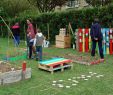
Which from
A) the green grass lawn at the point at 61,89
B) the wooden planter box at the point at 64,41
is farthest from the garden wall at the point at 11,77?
the wooden planter box at the point at 64,41

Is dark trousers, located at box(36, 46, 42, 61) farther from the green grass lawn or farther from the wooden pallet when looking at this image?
the green grass lawn

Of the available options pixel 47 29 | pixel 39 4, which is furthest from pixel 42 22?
pixel 39 4

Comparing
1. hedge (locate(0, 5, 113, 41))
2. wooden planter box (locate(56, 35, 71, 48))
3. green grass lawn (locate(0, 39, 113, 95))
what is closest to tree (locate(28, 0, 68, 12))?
hedge (locate(0, 5, 113, 41))

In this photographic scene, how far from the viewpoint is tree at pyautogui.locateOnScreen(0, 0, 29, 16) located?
38.2 metres

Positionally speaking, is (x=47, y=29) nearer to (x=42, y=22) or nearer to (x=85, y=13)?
(x=42, y=22)

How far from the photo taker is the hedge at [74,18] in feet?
54.8

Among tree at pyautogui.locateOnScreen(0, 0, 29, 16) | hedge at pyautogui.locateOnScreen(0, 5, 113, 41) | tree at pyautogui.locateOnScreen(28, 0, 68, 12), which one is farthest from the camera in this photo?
tree at pyautogui.locateOnScreen(0, 0, 29, 16)

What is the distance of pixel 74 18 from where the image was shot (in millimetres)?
19125

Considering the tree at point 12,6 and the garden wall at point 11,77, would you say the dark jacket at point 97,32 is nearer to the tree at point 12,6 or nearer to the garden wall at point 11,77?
the garden wall at point 11,77

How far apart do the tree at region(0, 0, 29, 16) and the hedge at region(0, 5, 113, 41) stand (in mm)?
14401

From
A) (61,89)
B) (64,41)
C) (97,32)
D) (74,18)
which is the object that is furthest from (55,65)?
(74,18)

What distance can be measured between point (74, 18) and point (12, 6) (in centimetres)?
2056

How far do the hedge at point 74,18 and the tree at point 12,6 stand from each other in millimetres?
14401

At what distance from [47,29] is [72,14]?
340 cm
